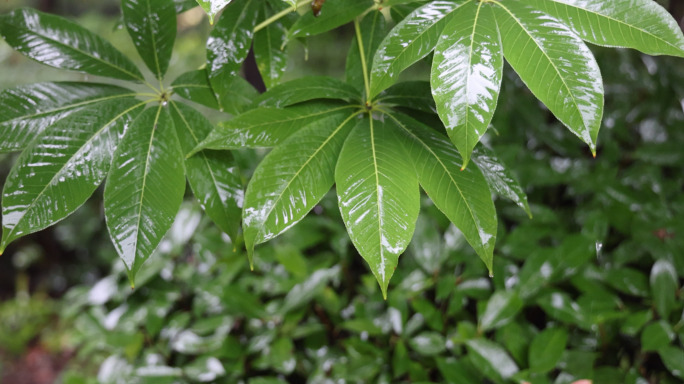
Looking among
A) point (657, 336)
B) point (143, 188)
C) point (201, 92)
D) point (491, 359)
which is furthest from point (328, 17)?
point (657, 336)

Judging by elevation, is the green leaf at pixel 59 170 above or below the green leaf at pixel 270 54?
below

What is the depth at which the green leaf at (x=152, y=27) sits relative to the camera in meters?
0.61

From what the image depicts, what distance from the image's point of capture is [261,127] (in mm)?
551

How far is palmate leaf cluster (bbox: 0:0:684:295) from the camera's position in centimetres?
44

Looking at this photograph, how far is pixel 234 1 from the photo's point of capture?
2.22 feet

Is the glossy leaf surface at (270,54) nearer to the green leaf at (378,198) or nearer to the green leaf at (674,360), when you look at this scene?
the green leaf at (378,198)

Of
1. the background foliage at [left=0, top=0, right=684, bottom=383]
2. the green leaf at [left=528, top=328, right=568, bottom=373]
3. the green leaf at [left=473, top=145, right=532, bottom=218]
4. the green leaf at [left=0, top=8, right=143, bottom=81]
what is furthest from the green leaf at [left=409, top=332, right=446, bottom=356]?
the green leaf at [left=0, top=8, right=143, bottom=81]

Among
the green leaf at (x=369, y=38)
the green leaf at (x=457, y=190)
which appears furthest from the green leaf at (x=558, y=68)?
the green leaf at (x=369, y=38)

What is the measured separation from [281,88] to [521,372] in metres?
0.69

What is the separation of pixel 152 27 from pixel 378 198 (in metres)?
0.37

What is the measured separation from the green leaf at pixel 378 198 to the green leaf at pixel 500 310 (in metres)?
0.62

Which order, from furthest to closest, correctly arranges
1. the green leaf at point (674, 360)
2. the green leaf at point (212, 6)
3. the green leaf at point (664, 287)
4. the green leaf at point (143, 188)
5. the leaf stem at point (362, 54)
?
the green leaf at point (664, 287), the green leaf at point (674, 360), the leaf stem at point (362, 54), the green leaf at point (143, 188), the green leaf at point (212, 6)

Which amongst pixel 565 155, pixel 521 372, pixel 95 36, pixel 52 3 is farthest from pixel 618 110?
pixel 52 3

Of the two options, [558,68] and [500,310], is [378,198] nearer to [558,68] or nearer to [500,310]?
[558,68]
